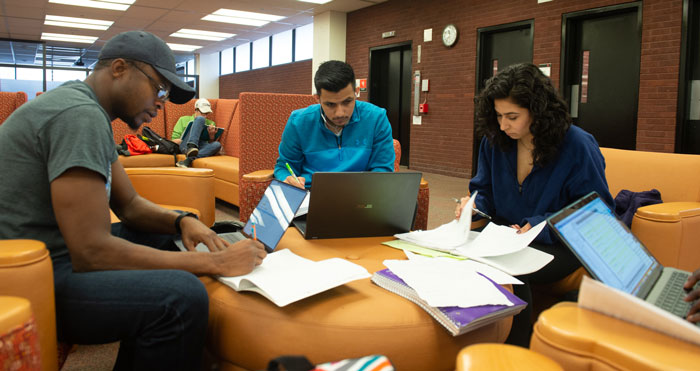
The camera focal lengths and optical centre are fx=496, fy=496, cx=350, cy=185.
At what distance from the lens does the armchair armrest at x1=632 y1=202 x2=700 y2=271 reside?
1.75 meters

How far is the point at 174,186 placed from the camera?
8.00 feet

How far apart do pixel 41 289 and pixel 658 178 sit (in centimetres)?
230

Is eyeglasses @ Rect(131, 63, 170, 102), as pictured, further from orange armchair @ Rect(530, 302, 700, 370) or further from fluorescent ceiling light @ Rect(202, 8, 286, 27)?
fluorescent ceiling light @ Rect(202, 8, 286, 27)

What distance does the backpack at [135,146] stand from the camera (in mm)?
4812

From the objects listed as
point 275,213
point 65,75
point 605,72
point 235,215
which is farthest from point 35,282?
point 65,75

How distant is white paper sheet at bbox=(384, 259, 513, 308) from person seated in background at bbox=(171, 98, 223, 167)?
150 inches

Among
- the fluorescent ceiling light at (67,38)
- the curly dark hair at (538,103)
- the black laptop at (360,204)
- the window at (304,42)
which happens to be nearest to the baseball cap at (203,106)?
the black laptop at (360,204)

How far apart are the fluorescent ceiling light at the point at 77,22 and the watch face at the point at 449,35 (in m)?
6.71

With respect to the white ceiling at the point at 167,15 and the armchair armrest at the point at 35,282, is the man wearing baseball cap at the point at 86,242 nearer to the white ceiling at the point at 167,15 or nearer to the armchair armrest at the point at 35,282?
the armchair armrest at the point at 35,282

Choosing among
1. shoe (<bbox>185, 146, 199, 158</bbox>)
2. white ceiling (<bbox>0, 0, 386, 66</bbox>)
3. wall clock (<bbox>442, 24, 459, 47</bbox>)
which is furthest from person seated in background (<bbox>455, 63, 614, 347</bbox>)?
white ceiling (<bbox>0, 0, 386, 66</bbox>)

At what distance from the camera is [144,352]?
1075 mm

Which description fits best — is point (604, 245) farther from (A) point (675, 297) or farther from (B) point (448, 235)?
(B) point (448, 235)

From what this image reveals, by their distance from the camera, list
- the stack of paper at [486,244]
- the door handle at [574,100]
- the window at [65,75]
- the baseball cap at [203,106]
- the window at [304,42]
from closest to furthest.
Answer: the stack of paper at [486,244]
the baseball cap at [203,106]
the door handle at [574,100]
the window at [304,42]
the window at [65,75]

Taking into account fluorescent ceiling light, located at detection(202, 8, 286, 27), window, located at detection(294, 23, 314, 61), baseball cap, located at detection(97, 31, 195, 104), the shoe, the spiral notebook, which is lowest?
the spiral notebook
